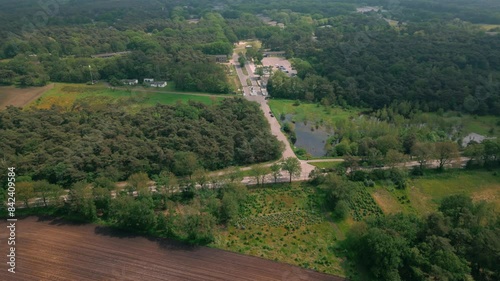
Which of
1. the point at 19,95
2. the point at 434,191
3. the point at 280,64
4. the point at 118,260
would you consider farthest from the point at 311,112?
the point at 19,95

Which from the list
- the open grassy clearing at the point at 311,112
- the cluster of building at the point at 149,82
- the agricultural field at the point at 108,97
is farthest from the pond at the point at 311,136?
the cluster of building at the point at 149,82

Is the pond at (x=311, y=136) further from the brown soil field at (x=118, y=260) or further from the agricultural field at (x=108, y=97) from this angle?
the brown soil field at (x=118, y=260)

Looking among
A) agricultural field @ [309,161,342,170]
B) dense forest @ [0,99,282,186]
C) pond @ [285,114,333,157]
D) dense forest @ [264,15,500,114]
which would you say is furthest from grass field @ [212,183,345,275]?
dense forest @ [264,15,500,114]

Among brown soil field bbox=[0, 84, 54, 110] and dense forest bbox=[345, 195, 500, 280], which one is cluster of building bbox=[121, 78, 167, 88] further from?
dense forest bbox=[345, 195, 500, 280]

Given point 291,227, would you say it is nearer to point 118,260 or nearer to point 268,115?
point 118,260

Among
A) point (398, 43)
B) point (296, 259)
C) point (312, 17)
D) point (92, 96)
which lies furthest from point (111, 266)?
point (312, 17)

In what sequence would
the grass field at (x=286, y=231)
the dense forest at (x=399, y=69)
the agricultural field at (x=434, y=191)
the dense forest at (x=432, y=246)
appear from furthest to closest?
the dense forest at (x=399, y=69), the agricultural field at (x=434, y=191), the grass field at (x=286, y=231), the dense forest at (x=432, y=246)
